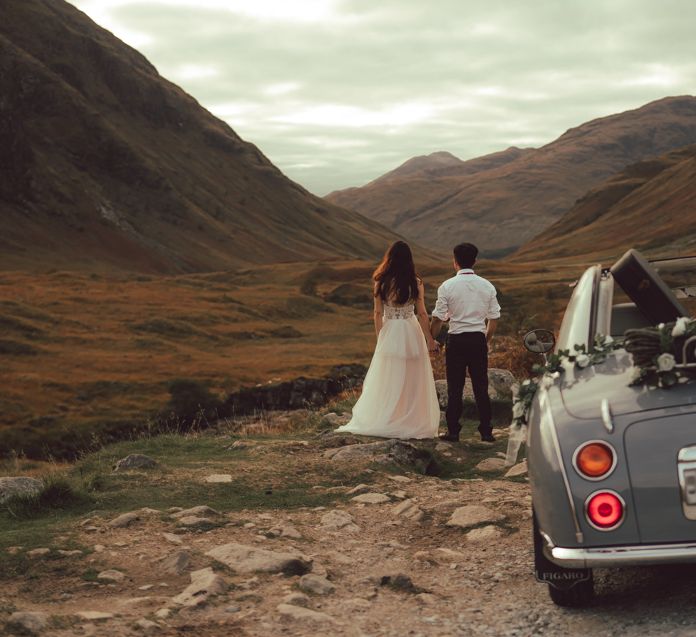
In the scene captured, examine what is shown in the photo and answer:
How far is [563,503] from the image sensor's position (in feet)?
14.3

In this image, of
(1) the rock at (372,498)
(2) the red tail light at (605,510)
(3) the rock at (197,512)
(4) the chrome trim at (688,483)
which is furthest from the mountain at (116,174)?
(4) the chrome trim at (688,483)

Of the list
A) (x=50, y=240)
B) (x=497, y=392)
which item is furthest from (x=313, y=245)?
(x=497, y=392)

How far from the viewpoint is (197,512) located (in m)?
7.20

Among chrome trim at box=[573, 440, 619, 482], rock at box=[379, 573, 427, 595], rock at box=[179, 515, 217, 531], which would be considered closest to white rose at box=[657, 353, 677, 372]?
chrome trim at box=[573, 440, 619, 482]

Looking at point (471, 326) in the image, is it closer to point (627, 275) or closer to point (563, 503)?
point (627, 275)

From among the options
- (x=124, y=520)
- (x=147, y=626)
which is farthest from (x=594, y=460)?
(x=124, y=520)

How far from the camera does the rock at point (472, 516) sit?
274 inches

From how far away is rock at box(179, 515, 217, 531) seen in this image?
6.91 m

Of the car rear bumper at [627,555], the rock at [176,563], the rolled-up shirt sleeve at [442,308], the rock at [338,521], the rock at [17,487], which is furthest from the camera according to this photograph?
the rolled-up shirt sleeve at [442,308]

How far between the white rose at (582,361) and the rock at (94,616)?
2805 mm

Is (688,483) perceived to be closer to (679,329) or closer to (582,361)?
(679,329)

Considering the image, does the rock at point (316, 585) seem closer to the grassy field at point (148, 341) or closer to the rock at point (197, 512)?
the rock at point (197, 512)

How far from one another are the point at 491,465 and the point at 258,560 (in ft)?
13.1

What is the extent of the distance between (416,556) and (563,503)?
2110mm
